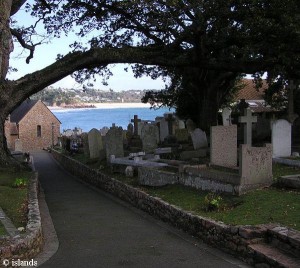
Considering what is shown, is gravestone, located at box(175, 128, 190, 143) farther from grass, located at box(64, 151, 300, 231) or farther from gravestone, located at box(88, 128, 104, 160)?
grass, located at box(64, 151, 300, 231)

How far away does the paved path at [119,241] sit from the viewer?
7176 mm

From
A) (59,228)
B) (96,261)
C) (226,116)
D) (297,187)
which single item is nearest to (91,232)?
(59,228)

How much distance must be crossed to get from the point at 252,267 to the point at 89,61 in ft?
42.1

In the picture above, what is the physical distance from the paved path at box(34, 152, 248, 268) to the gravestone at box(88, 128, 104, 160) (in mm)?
7094

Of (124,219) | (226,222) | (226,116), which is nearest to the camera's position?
(226,222)

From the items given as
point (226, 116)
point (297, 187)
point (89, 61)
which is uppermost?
point (89, 61)

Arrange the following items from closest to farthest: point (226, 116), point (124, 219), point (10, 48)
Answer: point (124, 219)
point (10, 48)
point (226, 116)

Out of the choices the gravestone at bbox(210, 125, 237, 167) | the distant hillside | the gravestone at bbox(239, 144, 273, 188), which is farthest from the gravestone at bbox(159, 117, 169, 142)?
the distant hillside

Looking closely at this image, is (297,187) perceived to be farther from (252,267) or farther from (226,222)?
(252,267)

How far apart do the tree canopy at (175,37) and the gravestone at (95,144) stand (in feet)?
10.6

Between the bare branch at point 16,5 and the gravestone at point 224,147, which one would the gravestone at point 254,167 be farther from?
the bare branch at point 16,5

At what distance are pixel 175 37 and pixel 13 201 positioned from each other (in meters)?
10.8

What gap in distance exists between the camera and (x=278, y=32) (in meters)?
15.1

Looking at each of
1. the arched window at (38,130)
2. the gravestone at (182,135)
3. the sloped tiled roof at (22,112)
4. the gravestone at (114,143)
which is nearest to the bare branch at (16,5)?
the gravestone at (114,143)
